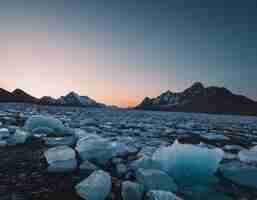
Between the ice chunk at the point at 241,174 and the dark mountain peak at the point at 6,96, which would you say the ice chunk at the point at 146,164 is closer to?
the ice chunk at the point at 241,174

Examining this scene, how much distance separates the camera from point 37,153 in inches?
105

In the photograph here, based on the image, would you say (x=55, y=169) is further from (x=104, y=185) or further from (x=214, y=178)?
(x=214, y=178)

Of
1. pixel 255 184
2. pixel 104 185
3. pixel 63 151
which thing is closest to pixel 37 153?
pixel 63 151

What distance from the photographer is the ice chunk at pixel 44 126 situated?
4.44 metres

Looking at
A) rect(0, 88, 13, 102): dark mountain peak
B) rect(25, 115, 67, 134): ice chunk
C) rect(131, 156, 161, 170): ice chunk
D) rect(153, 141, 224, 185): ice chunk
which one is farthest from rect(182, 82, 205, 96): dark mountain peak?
rect(131, 156, 161, 170): ice chunk

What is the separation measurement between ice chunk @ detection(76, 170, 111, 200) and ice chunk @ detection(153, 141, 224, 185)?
768 millimetres

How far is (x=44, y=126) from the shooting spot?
14.9 feet

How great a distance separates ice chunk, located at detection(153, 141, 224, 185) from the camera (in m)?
1.99

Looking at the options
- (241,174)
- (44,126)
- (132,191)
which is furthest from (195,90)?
(132,191)

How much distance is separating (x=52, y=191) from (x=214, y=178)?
1713 mm

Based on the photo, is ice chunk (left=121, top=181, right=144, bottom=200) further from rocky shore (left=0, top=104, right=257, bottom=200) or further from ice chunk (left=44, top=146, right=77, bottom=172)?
ice chunk (left=44, top=146, right=77, bottom=172)

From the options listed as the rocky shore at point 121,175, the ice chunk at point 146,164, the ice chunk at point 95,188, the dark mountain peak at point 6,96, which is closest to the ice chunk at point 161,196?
the rocky shore at point 121,175

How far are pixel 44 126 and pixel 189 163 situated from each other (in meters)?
3.73

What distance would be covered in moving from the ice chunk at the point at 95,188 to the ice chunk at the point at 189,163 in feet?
2.52
